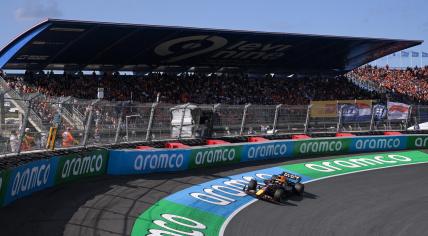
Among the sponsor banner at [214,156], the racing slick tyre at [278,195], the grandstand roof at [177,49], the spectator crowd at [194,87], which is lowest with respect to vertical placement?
the racing slick tyre at [278,195]

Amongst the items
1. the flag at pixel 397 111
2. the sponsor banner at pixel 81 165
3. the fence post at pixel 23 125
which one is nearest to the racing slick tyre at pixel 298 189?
the sponsor banner at pixel 81 165

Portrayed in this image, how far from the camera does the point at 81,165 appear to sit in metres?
14.7

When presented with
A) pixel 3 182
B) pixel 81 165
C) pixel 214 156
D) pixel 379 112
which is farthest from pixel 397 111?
pixel 3 182

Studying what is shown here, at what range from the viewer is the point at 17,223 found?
10195 mm

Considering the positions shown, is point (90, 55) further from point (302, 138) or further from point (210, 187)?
point (210, 187)

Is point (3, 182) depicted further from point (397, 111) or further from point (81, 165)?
point (397, 111)

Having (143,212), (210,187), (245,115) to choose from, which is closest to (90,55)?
(245,115)

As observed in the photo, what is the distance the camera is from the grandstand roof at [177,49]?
2980 centimetres

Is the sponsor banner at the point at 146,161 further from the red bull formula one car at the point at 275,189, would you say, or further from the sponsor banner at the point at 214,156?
the red bull formula one car at the point at 275,189

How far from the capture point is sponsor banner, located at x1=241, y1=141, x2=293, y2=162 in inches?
832

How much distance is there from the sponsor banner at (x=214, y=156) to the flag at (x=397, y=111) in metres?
11.8

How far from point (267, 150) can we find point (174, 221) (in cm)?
1074

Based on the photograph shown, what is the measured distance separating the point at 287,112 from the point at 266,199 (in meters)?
9.93

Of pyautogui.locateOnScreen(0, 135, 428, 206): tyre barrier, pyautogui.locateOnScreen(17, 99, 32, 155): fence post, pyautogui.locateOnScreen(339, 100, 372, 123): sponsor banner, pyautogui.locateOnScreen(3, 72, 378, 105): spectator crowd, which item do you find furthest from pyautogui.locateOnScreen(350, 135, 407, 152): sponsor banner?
pyautogui.locateOnScreen(17, 99, 32, 155): fence post
